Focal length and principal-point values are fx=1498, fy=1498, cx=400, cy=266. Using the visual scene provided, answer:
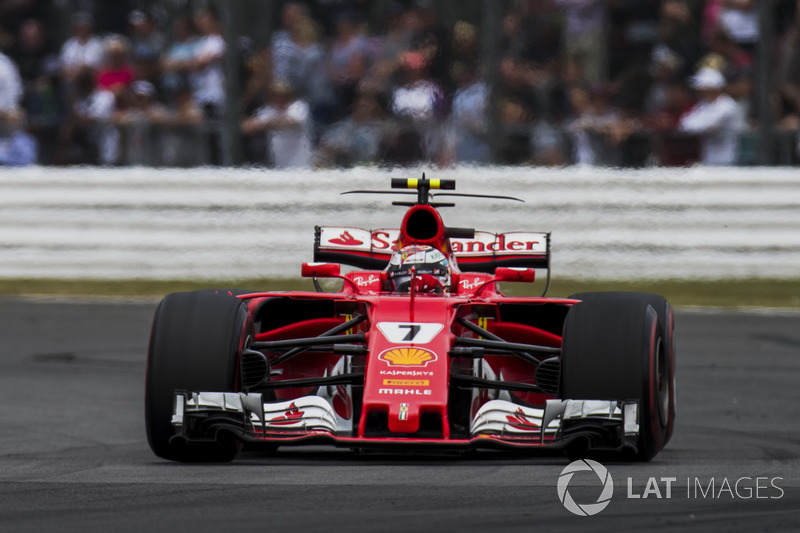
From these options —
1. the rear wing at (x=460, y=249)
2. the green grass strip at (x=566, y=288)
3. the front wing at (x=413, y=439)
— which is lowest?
the green grass strip at (x=566, y=288)

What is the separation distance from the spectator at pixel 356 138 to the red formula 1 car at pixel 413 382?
24.0 ft

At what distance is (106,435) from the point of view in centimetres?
712

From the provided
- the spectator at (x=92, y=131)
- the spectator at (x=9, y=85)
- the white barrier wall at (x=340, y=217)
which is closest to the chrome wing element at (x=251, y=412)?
the white barrier wall at (x=340, y=217)

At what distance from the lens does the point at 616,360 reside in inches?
231

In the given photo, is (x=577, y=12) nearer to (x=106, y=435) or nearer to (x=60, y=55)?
(x=60, y=55)

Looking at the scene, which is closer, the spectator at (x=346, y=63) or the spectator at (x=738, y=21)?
the spectator at (x=738, y=21)

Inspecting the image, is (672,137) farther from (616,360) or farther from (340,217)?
(616,360)

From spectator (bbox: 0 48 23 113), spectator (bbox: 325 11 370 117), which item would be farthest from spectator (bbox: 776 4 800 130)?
spectator (bbox: 0 48 23 113)

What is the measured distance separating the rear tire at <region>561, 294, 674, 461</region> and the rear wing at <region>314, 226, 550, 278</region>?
6.05 feet

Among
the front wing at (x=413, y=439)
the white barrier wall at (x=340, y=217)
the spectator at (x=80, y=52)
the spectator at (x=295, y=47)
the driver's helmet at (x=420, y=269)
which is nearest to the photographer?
the front wing at (x=413, y=439)

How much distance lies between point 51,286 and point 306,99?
117 inches

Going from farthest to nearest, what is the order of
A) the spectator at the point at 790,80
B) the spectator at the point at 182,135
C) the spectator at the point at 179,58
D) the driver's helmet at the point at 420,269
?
the spectator at the point at 179,58
the spectator at the point at 182,135
the spectator at the point at 790,80
the driver's helmet at the point at 420,269

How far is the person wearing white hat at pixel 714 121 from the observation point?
13.9 metres

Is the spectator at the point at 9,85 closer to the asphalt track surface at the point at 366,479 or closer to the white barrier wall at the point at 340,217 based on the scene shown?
the white barrier wall at the point at 340,217
